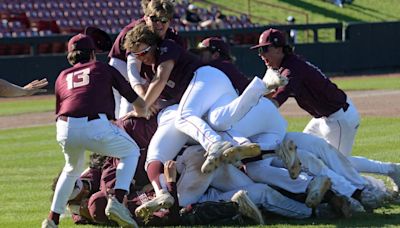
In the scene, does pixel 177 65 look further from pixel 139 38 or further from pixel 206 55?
pixel 206 55

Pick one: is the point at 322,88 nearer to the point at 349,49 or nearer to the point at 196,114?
the point at 196,114

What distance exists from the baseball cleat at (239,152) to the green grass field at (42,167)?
671 mm

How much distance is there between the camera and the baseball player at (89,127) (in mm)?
7223

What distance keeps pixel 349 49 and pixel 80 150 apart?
23154 millimetres

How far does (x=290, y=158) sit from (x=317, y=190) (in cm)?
34

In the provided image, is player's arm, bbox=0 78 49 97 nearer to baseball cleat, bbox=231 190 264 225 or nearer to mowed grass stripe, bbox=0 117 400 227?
mowed grass stripe, bbox=0 117 400 227

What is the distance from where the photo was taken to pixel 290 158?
7488 mm

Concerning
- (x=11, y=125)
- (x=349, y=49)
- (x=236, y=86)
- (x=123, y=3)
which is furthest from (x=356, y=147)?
(x=123, y=3)

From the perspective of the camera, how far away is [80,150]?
7316mm

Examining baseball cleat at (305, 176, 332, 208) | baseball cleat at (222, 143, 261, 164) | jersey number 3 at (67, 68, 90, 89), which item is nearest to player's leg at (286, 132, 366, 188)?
baseball cleat at (305, 176, 332, 208)

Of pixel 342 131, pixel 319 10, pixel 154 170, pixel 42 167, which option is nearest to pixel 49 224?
pixel 154 170

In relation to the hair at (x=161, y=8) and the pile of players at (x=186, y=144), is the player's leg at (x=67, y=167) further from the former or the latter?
the hair at (x=161, y=8)

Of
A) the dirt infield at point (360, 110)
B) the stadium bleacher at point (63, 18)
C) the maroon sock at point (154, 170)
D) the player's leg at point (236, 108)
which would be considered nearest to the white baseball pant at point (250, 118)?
the player's leg at point (236, 108)

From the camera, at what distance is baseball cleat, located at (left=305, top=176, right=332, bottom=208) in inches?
294
